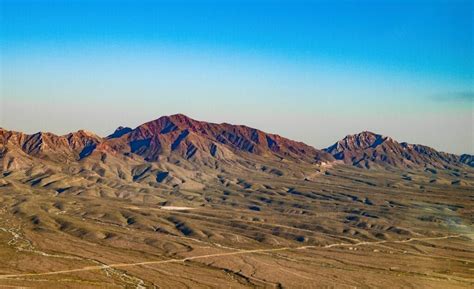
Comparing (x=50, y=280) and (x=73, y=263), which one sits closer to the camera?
(x=50, y=280)

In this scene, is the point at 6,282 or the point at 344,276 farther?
the point at 344,276

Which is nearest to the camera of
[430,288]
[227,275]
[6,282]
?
[6,282]

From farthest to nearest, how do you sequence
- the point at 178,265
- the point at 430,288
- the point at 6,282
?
the point at 178,265 → the point at 430,288 → the point at 6,282

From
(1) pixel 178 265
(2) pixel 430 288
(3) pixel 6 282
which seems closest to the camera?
(3) pixel 6 282

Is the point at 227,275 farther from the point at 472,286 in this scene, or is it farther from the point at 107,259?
the point at 472,286

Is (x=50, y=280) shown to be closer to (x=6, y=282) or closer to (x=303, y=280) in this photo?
(x=6, y=282)

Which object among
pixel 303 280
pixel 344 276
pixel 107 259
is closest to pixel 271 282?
pixel 303 280

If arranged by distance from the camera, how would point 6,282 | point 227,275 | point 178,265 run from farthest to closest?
point 178,265 → point 227,275 → point 6,282

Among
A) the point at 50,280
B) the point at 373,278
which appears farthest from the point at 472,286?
the point at 50,280

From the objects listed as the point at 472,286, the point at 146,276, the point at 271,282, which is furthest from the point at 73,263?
the point at 472,286
